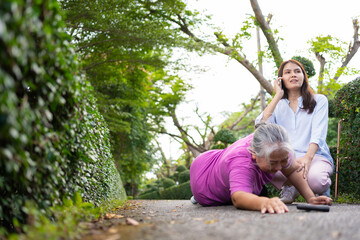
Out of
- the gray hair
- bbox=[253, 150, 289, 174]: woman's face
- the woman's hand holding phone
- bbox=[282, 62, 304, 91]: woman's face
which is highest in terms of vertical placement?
bbox=[282, 62, 304, 91]: woman's face

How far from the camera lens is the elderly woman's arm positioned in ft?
9.16

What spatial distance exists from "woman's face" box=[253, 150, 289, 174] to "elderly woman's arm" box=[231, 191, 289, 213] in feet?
1.01

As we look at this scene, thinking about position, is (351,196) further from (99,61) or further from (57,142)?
(99,61)

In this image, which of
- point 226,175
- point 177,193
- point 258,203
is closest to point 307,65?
point 177,193

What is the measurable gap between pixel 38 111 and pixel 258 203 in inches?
76.6

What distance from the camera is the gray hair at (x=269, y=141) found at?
301 centimetres

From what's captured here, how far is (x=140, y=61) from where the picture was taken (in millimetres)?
11820

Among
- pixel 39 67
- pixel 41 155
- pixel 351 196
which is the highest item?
pixel 39 67

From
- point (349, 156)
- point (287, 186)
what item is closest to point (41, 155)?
point (287, 186)

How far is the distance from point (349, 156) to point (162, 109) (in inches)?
657

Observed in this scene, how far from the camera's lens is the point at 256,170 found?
3.36 meters

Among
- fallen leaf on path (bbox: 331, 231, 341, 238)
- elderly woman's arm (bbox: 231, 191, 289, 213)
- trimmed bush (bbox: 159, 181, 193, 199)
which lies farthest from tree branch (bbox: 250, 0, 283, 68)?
fallen leaf on path (bbox: 331, 231, 341, 238)

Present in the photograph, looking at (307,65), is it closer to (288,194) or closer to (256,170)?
(288,194)

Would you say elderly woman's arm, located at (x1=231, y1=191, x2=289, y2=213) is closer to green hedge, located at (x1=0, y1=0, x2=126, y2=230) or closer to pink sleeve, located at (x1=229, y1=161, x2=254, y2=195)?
pink sleeve, located at (x1=229, y1=161, x2=254, y2=195)
